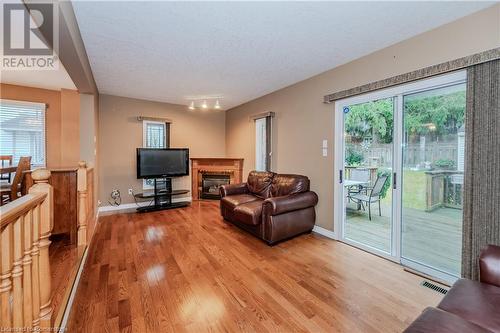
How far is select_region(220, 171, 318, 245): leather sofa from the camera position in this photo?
9.87 feet

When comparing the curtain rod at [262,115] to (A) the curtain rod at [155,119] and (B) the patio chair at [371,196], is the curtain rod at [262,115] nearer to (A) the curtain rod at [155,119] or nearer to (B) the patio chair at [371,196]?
(A) the curtain rod at [155,119]

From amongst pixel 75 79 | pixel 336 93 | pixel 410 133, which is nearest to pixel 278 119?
pixel 336 93

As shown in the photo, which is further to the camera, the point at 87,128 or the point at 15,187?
the point at 87,128

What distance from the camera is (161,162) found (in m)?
4.91

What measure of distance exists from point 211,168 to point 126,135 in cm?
208

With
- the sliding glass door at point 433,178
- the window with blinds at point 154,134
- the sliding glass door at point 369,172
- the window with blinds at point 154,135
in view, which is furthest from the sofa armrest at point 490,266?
the window with blinds at point 154,134

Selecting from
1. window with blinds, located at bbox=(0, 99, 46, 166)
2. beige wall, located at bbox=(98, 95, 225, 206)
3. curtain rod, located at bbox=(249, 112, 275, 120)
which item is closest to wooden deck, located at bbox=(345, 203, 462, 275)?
curtain rod, located at bbox=(249, 112, 275, 120)

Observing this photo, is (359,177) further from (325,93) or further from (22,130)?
(22,130)

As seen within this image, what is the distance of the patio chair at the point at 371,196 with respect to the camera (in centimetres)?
292

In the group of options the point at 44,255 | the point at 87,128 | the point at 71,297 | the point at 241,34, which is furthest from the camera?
the point at 87,128

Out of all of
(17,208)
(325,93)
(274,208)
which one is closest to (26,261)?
(17,208)

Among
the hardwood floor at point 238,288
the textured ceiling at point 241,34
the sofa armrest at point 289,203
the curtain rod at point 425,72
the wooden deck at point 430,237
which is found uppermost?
the textured ceiling at point 241,34

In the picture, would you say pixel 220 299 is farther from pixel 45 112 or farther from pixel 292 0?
pixel 45 112

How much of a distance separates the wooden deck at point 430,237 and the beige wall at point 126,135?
14.5 ft
